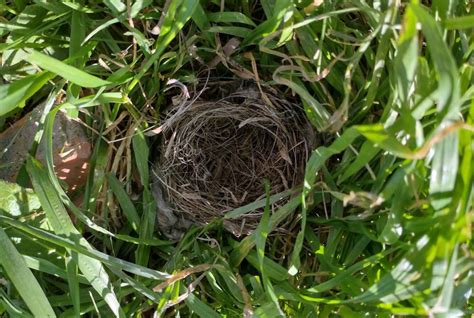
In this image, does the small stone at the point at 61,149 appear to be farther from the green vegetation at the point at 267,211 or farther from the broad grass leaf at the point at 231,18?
the broad grass leaf at the point at 231,18

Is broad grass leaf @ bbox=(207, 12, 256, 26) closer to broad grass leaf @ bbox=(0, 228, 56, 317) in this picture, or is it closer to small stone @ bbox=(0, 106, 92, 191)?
small stone @ bbox=(0, 106, 92, 191)

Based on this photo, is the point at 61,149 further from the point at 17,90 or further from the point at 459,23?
the point at 459,23

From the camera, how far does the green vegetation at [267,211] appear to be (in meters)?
0.94

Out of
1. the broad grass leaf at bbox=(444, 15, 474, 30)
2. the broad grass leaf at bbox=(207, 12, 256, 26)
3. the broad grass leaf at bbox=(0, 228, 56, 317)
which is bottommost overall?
the broad grass leaf at bbox=(0, 228, 56, 317)

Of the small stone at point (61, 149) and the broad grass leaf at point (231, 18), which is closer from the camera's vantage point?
the broad grass leaf at point (231, 18)

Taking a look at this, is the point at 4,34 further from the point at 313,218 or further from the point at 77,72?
the point at 313,218

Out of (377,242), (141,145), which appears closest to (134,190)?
(141,145)

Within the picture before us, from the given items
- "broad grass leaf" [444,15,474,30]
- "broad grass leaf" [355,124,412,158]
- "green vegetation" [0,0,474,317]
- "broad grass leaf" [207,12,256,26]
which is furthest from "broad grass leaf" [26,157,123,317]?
"broad grass leaf" [444,15,474,30]

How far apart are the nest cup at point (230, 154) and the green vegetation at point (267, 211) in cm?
4

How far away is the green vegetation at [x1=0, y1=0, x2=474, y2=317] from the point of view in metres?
0.94

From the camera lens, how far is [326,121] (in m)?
1.06

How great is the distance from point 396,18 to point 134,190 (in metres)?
0.56

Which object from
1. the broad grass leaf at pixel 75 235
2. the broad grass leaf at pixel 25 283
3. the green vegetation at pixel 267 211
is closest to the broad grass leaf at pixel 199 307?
the green vegetation at pixel 267 211

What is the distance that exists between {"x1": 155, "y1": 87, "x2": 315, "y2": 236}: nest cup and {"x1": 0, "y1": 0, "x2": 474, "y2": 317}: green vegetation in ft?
0.12
